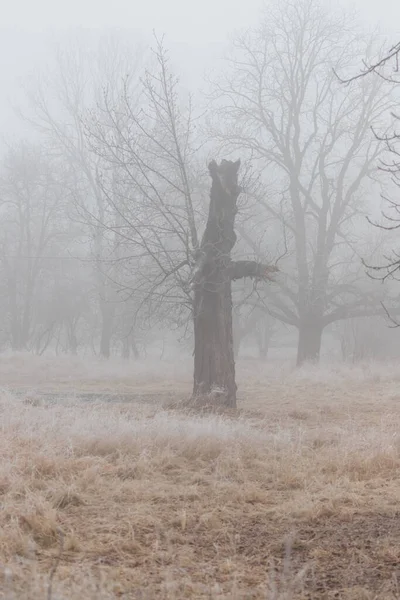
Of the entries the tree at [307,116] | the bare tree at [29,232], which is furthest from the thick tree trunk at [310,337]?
the bare tree at [29,232]

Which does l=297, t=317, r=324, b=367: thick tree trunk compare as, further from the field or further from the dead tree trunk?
the field

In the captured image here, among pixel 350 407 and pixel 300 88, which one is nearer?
pixel 350 407

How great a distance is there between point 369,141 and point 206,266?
43.4 ft

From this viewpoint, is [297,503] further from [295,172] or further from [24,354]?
[24,354]

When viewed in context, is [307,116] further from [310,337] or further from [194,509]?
[194,509]

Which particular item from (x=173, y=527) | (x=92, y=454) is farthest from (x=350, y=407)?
(x=173, y=527)

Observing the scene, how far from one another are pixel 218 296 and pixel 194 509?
7042 millimetres

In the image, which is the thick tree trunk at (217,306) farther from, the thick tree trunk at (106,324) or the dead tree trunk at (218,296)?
the thick tree trunk at (106,324)

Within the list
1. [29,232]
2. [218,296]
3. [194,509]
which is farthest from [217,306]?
[29,232]

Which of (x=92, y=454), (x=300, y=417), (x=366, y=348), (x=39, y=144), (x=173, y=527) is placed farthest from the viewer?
(x=39, y=144)

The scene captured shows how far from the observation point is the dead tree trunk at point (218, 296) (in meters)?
12.4

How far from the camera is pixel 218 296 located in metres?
12.5

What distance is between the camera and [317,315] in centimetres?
2327

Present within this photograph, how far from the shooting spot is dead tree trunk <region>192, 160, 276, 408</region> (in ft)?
40.6
